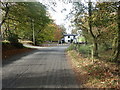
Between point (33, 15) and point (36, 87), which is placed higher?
point (33, 15)

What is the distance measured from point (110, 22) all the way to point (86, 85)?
13.5 ft

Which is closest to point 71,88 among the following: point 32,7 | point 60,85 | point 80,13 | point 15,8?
point 60,85

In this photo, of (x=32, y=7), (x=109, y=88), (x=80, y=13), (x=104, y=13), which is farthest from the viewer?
(x=32, y=7)

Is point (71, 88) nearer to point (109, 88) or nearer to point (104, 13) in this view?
point (109, 88)

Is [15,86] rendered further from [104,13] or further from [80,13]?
[80,13]

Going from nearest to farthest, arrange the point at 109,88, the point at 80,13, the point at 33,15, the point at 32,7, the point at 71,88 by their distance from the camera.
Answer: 1. the point at 109,88
2. the point at 71,88
3. the point at 80,13
4. the point at 32,7
5. the point at 33,15

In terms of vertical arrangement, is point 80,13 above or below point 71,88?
above

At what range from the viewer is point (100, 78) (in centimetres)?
427

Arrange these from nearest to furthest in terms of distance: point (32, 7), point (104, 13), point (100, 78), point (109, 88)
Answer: point (109, 88) → point (100, 78) → point (104, 13) → point (32, 7)

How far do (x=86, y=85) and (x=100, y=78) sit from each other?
0.73 m

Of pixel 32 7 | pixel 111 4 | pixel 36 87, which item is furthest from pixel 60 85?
pixel 32 7

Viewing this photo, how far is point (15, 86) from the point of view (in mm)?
3832

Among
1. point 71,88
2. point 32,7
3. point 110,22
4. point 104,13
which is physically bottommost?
point 71,88

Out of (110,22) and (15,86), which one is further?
(110,22)
